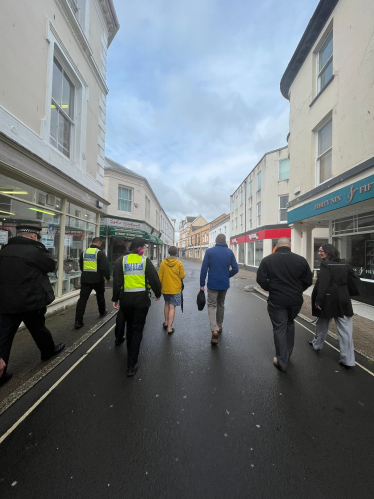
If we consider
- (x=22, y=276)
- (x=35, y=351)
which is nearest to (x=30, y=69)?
(x=22, y=276)

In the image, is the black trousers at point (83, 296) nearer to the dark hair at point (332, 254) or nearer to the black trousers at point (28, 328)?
the black trousers at point (28, 328)

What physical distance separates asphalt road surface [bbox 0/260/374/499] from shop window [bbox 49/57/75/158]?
5874mm

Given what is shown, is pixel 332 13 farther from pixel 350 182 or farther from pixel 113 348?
pixel 113 348

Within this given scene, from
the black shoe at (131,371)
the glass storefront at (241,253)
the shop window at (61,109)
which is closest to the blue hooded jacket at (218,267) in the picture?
the black shoe at (131,371)

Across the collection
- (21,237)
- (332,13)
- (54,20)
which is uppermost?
(332,13)

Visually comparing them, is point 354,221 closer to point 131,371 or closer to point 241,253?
point 131,371

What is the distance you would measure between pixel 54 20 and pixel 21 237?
6054 millimetres

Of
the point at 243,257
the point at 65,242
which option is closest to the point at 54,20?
the point at 65,242

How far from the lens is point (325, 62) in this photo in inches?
333

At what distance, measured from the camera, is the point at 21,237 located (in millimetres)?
2930

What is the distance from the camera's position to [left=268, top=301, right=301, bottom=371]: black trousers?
3.15m

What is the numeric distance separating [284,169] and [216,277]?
1692 cm

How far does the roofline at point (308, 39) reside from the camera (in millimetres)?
7840

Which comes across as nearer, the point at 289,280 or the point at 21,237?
the point at 21,237
